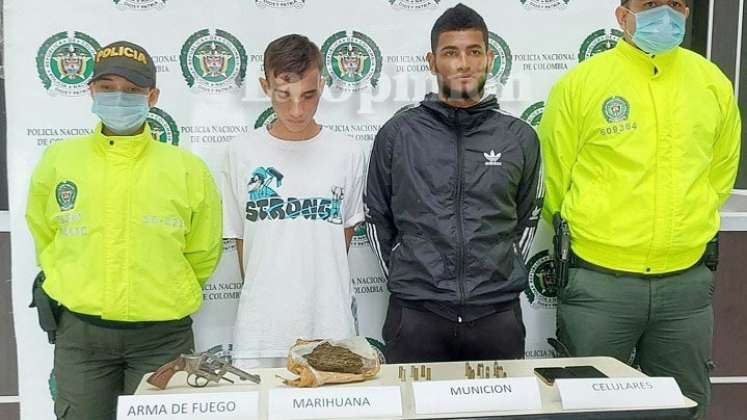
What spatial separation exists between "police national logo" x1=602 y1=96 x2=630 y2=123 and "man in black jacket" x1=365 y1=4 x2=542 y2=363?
25 cm

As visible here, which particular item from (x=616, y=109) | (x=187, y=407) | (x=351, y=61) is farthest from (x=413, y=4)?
(x=187, y=407)

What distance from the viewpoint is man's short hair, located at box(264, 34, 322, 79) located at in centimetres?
224

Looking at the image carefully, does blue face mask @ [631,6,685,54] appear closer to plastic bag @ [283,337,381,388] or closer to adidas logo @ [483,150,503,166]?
adidas logo @ [483,150,503,166]

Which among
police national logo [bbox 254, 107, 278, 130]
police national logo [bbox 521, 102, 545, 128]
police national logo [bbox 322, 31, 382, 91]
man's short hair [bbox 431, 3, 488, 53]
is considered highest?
man's short hair [bbox 431, 3, 488, 53]

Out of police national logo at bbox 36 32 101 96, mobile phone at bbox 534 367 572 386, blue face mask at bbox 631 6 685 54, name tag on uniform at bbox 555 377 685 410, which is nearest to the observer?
name tag on uniform at bbox 555 377 685 410

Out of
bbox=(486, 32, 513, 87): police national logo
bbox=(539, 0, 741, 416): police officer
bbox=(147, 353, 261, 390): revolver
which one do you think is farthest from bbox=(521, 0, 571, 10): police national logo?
bbox=(147, 353, 261, 390): revolver

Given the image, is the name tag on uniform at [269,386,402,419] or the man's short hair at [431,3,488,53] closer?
the name tag on uniform at [269,386,402,419]

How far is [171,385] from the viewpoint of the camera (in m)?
1.64

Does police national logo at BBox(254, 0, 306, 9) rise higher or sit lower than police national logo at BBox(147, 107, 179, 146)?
higher

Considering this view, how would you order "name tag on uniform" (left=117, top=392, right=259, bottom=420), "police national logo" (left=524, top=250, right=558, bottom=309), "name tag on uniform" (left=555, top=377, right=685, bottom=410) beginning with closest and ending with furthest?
"name tag on uniform" (left=117, top=392, right=259, bottom=420), "name tag on uniform" (left=555, top=377, right=685, bottom=410), "police national logo" (left=524, top=250, right=558, bottom=309)

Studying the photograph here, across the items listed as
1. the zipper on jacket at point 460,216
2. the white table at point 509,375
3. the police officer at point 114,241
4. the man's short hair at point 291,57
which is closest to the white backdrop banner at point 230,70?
the man's short hair at point 291,57

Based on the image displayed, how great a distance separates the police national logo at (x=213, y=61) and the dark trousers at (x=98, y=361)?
92cm

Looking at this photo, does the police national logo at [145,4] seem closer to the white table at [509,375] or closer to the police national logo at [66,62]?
the police national logo at [66,62]

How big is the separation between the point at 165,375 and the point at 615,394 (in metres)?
1.08
